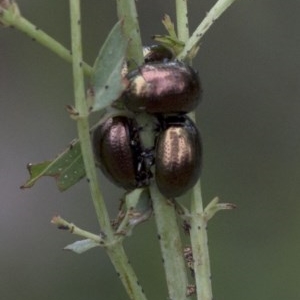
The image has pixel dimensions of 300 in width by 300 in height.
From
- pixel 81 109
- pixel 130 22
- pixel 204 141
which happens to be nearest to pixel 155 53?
pixel 130 22

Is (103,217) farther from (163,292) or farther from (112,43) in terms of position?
(163,292)

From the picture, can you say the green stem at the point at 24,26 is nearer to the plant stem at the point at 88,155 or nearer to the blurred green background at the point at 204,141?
the plant stem at the point at 88,155

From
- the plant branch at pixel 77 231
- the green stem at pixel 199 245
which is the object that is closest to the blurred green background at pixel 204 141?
the green stem at pixel 199 245

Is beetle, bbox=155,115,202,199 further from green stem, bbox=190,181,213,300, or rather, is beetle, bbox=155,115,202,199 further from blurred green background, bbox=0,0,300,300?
blurred green background, bbox=0,0,300,300

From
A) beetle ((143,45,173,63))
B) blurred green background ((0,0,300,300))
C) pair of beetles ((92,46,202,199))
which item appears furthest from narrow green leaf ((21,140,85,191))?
blurred green background ((0,0,300,300))

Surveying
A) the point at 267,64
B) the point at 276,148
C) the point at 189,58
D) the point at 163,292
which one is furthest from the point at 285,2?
the point at 189,58

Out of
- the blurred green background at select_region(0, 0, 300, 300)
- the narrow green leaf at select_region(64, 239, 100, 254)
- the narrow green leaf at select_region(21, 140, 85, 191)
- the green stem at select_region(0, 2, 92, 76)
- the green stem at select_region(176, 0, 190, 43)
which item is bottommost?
the narrow green leaf at select_region(64, 239, 100, 254)

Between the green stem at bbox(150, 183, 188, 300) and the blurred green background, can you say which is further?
the blurred green background
